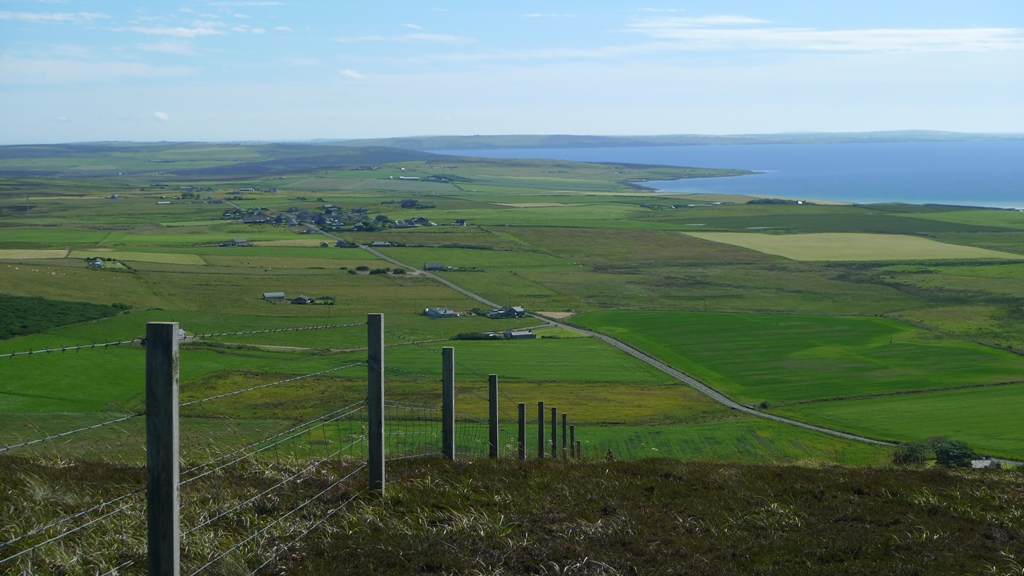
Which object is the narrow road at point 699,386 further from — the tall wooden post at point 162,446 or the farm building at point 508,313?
the tall wooden post at point 162,446

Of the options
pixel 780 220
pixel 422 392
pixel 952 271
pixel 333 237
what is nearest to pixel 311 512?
pixel 422 392

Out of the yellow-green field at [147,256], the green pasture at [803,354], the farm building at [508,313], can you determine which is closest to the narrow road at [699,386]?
the green pasture at [803,354]

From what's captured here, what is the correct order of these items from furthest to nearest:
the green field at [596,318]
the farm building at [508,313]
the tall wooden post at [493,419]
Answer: the farm building at [508,313]
the green field at [596,318]
the tall wooden post at [493,419]

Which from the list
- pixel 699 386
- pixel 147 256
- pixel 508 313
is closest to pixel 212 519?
pixel 699 386

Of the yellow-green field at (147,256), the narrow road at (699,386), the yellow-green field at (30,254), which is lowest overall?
the narrow road at (699,386)

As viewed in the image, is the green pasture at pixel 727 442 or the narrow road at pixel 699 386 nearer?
the green pasture at pixel 727 442

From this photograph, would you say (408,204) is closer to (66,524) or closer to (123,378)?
(123,378)
